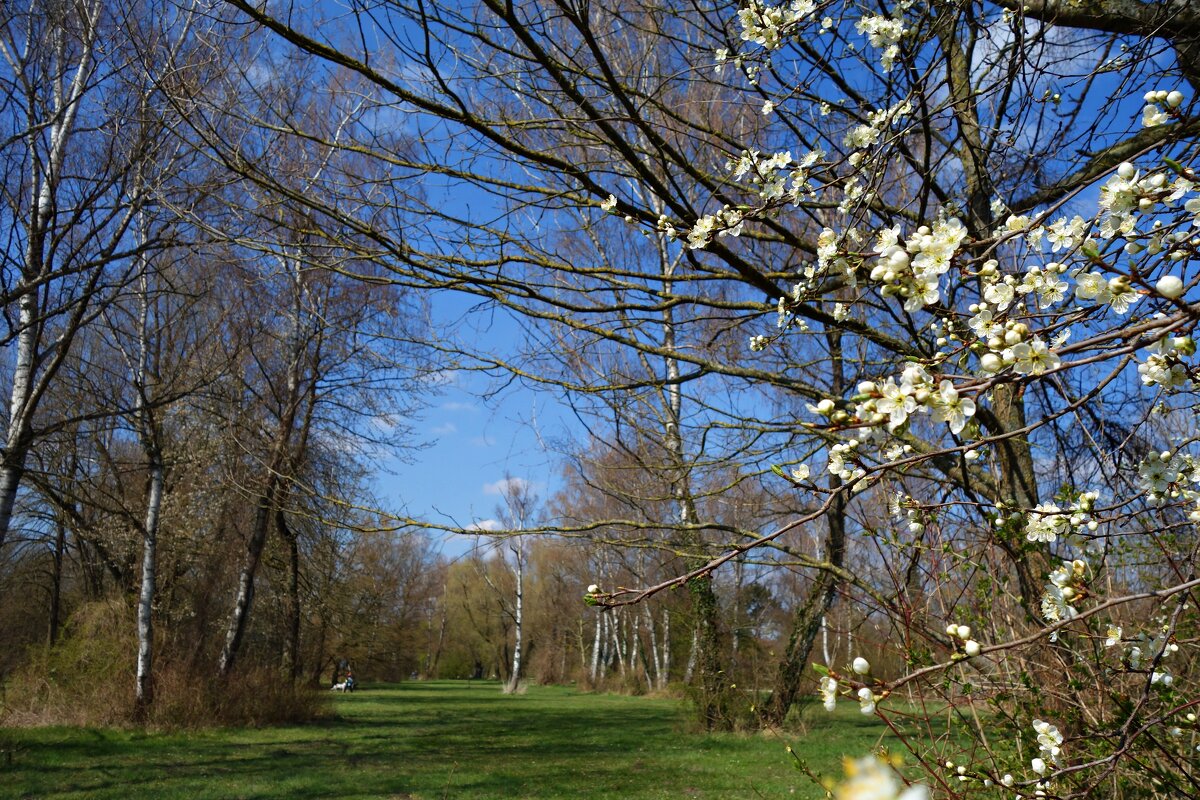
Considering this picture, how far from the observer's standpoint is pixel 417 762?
939cm

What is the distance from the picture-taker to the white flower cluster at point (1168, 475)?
1834 millimetres

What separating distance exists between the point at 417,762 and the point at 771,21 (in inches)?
374

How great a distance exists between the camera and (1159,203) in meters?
1.52

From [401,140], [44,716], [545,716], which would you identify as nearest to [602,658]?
[545,716]

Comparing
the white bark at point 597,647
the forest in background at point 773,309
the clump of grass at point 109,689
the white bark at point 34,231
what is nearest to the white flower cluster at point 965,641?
the forest in background at point 773,309

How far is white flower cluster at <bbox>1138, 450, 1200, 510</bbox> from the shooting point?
1834 millimetres

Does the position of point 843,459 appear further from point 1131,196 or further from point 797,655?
point 797,655

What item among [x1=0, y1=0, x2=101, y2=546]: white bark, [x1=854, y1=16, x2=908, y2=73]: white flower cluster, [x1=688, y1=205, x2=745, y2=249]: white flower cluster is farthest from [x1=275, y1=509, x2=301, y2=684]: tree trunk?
[x1=854, y1=16, x2=908, y2=73]: white flower cluster

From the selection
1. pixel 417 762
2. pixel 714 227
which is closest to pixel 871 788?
pixel 714 227

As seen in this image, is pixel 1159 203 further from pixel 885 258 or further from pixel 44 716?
pixel 44 716

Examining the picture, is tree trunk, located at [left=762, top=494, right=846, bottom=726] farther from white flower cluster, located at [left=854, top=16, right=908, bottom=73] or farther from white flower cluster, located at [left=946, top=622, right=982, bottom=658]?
white flower cluster, located at [left=946, top=622, right=982, bottom=658]

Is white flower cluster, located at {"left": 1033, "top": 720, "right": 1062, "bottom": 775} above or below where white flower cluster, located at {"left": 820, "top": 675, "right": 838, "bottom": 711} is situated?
below

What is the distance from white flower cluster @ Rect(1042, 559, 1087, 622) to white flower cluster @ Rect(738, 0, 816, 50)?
177cm

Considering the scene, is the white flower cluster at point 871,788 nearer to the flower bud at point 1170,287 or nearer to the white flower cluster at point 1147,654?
the flower bud at point 1170,287
